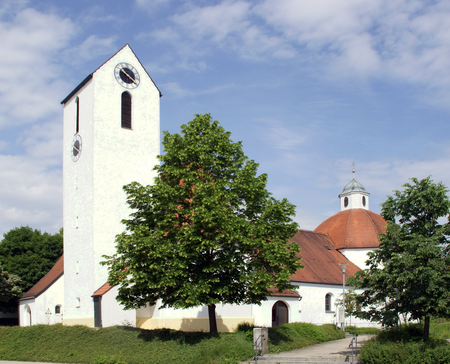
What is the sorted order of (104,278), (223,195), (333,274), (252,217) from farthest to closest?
(333,274)
(104,278)
(252,217)
(223,195)

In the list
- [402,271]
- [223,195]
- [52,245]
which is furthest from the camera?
[52,245]

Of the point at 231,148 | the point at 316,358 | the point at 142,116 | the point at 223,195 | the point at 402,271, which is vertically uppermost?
the point at 142,116

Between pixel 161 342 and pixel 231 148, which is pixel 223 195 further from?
pixel 161 342

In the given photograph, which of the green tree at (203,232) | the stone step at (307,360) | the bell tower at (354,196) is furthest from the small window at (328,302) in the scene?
the stone step at (307,360)

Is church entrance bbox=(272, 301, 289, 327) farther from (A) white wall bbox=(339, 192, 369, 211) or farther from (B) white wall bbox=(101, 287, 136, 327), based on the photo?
(A) white wall bbox=(339, 192, 369, 211)

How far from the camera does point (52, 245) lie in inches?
1747

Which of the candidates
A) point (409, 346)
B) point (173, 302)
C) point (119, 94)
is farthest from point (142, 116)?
point (409, 346)

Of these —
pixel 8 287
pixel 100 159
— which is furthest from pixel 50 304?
pixel 100 159

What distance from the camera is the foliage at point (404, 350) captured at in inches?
588

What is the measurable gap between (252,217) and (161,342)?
21.1 ft

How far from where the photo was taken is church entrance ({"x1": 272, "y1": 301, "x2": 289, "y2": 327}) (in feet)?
102

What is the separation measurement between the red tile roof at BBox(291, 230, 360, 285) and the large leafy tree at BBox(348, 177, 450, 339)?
15.5m

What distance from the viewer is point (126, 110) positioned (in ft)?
98.8

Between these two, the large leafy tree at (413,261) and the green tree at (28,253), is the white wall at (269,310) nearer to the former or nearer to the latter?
the large leafy tree at (413,261)
